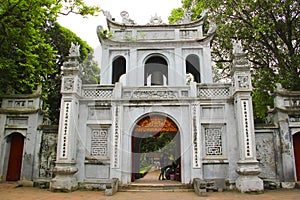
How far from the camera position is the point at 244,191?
851 centimetres

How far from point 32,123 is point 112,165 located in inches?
157

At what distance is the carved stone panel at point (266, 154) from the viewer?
9.88 metres

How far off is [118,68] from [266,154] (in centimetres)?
866

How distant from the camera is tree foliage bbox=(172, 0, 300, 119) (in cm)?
1284

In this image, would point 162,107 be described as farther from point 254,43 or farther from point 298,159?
point 254,43

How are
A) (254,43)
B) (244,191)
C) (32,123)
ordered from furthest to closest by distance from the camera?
(254,43), (32,123), (244,191)

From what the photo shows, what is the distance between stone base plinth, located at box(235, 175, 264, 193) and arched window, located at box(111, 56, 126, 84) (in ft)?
26.1

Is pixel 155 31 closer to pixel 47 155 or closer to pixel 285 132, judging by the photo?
pixel 285 132

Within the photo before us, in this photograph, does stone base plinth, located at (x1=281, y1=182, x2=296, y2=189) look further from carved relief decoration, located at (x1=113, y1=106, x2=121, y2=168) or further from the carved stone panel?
carved relief decoration, located at (x1=113, y1=106, x2=121, y2=168)

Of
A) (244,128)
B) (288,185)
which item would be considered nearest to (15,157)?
(244,128)

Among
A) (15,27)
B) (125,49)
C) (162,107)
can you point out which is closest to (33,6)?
(15,27)

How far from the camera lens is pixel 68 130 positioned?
9.35 m

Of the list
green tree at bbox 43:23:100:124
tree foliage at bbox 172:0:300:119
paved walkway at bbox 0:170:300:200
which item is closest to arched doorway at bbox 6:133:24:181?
paved walkway at bbox 0:170:300:200

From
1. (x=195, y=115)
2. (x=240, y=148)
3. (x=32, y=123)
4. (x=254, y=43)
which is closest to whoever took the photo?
(x=240, y=148)
